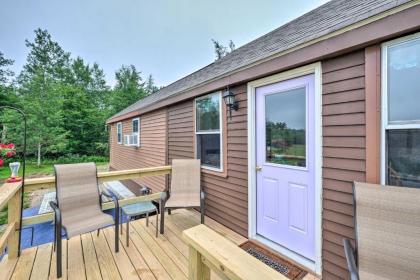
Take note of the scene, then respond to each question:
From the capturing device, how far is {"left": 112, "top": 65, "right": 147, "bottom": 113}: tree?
64.2ft

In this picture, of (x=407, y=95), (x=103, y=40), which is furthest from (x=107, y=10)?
(x=407, y=95)

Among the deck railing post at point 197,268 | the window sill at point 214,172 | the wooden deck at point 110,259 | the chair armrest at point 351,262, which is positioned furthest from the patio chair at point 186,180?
the deck railing post at point 197,268

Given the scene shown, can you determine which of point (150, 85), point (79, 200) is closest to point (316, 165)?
point (79, 200)

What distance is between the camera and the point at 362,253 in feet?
5.24

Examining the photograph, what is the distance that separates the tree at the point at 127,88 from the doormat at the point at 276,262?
1979 cm

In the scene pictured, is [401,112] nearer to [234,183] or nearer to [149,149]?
[234,183]

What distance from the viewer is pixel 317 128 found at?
6.94 ft

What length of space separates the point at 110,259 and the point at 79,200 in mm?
901

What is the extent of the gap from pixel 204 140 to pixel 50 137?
50.3 feet

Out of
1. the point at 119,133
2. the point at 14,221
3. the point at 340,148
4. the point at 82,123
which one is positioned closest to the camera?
the point at 340,148

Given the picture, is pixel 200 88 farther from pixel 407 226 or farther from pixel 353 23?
pixel 407 226

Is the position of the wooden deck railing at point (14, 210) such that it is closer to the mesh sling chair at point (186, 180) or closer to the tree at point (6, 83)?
the mesh sling chair at point (186, 180)

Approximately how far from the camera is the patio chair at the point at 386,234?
1449 millimetres

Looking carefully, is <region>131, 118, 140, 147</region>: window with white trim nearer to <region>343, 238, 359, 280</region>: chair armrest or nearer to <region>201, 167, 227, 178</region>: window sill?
<region>201, 167, 227, 178</region>: window sill
